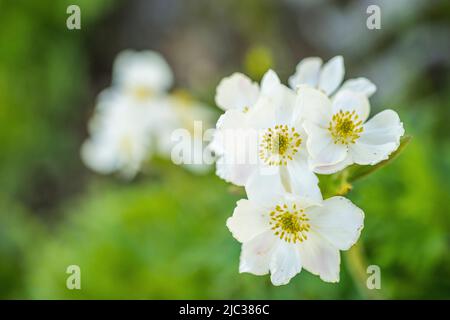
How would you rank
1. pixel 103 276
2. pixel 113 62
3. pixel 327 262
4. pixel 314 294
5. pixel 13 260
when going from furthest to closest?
pixel 113 62
pixel 13 260
pixel 103 276
pixel 314 294
pixel 327 262

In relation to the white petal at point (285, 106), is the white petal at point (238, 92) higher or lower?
higher

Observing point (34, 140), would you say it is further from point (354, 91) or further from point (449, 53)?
point (354, 91)

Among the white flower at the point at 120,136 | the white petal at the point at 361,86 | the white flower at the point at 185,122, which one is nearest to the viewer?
the white petal at the point at 361,86

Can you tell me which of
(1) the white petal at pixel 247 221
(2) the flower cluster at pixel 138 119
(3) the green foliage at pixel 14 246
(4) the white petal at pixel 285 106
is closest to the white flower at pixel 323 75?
(4) the white petal at pixel 285 106

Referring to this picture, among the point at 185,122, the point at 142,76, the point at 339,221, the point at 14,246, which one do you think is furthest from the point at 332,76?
the point at 14,246

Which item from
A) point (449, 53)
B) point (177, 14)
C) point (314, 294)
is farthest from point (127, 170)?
point (177, 14)

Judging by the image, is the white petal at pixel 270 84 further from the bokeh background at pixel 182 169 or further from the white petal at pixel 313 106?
the bokeh background at pixel 182 169

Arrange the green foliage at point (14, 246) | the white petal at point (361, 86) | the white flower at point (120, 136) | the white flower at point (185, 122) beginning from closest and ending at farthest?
1. the white petal at point (361, 86)
2. the white flower at point (185, 122)
3. the white flower at point (120, 136)
4. the green foliage at point (14, 246)
